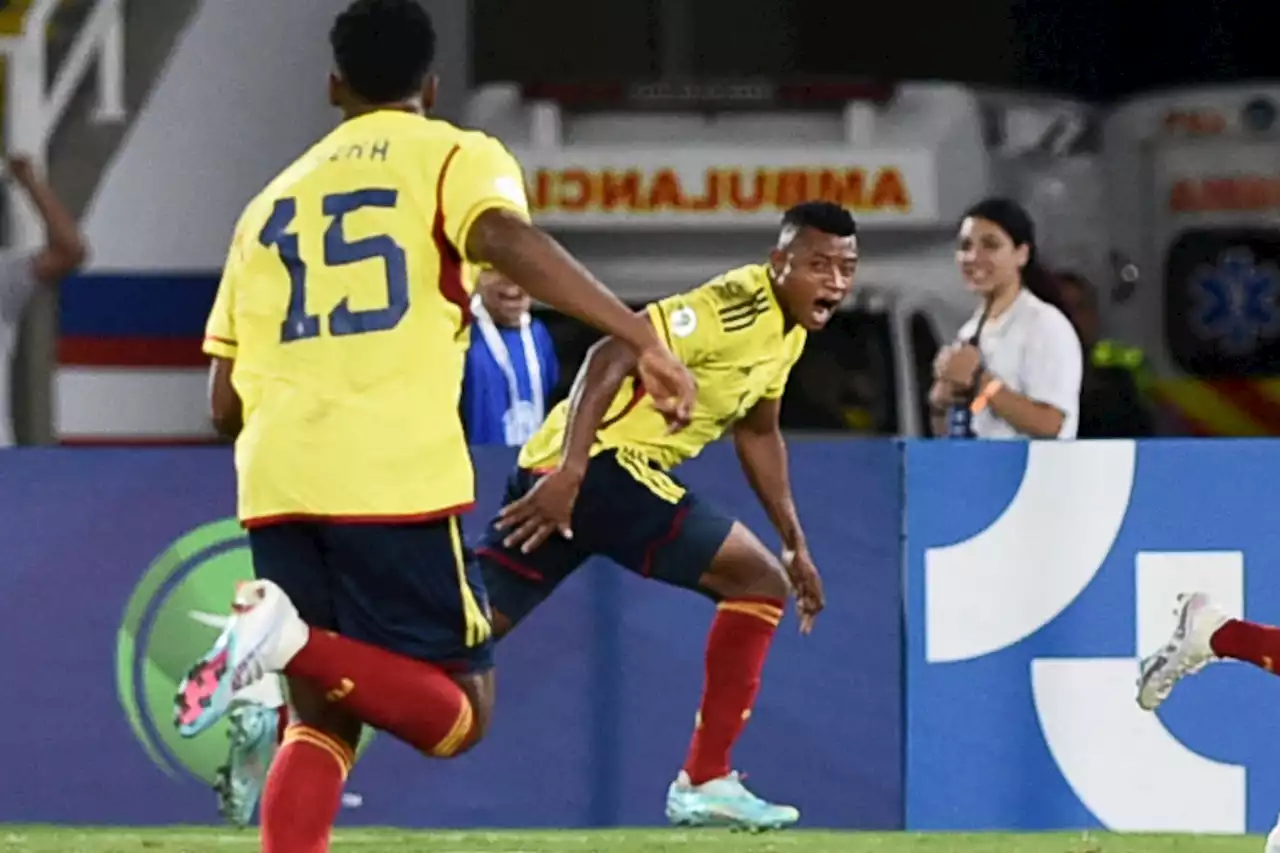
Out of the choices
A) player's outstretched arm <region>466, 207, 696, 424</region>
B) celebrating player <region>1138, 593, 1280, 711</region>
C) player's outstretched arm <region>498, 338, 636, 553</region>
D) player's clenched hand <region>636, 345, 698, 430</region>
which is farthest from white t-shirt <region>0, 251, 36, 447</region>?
player's clenched hand <region>636, 345, 698, 430</region>

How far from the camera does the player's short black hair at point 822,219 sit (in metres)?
7.83

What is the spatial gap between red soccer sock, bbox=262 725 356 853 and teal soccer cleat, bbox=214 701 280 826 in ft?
6.77

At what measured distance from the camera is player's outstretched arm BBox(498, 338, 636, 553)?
6.96 metres

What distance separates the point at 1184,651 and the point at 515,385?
254cm

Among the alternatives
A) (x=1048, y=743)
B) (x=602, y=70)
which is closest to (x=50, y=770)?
(x=1048, y=743)

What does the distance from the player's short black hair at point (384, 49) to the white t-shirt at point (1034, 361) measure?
327cm

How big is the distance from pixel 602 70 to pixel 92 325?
22.6ft

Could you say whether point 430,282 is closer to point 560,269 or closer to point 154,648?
point 560,269

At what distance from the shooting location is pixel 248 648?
536 cm

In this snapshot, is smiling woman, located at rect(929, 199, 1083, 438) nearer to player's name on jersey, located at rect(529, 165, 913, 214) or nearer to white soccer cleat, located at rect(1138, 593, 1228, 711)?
white soccer cleat, located at rect(1138, 593, 1228, 711)

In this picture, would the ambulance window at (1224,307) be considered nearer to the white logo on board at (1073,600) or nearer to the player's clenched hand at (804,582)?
the white logo on board at (1073,600)

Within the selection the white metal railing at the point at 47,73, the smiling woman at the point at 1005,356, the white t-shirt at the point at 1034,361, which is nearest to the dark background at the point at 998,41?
the white metal railing at the point at 47,73

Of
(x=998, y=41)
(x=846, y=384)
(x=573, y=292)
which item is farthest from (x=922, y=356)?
(x=998, y=41)

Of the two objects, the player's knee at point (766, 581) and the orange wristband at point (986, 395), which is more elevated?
the orange wristband at point (986, 395)
